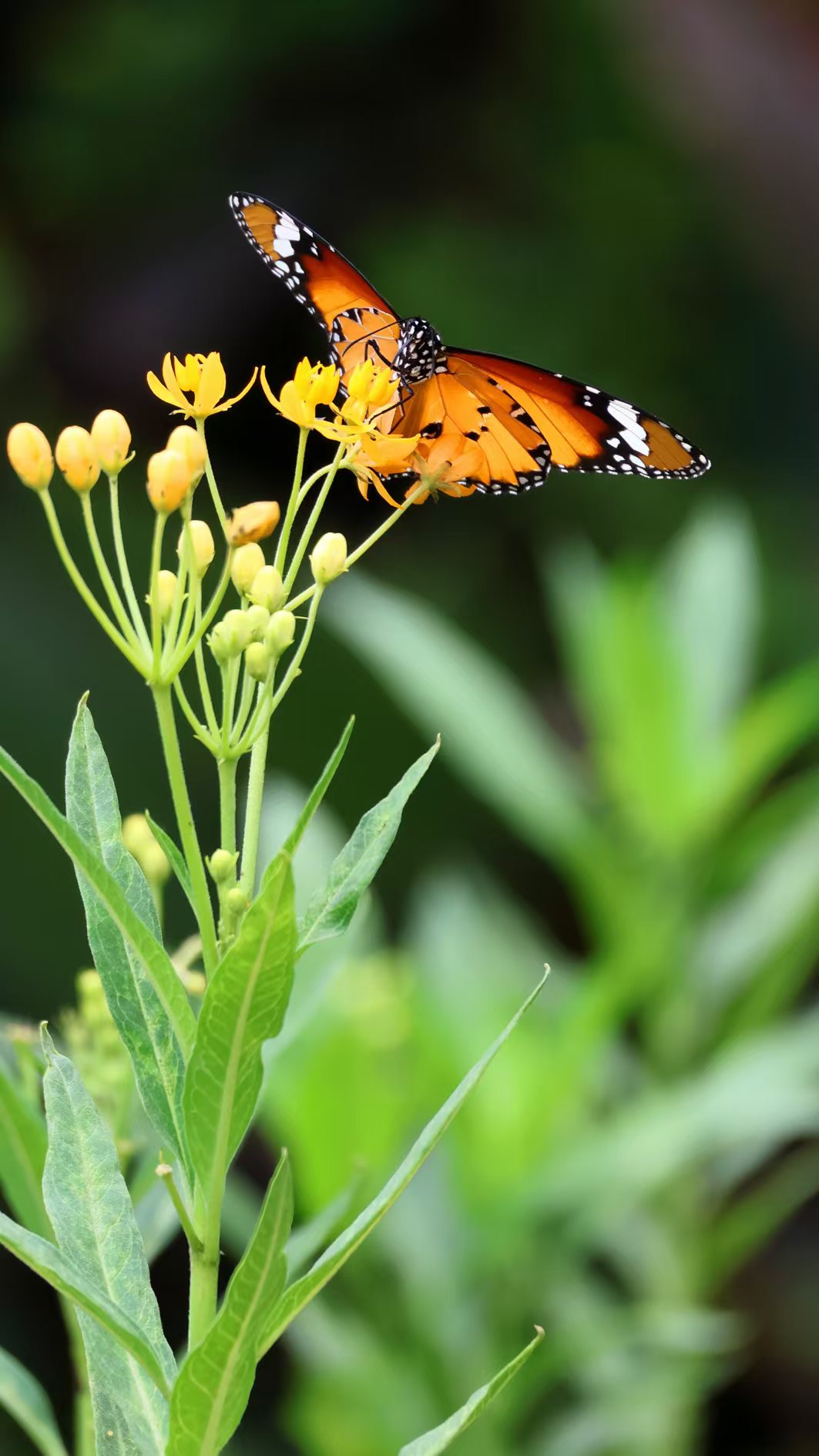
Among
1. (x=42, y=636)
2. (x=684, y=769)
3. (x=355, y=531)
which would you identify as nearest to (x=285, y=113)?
(x=355, y=531)

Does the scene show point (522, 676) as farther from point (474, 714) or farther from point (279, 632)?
point (279, 632)

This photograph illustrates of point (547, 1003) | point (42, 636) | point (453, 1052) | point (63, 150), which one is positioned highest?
point (63, 150)

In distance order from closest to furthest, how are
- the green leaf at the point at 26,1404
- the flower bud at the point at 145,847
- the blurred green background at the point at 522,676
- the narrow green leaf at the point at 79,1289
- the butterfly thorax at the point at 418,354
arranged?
1. the narrow green leaf at the point at 79,1289
2. the green leaf at the point at 26,1404
3. the flower bud at the point at 145,847
4. the butterfly thorax at the point at 418,354
5. the blurred green background at the point at 522,676

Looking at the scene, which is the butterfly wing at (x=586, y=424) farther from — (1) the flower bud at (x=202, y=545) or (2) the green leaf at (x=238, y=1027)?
(2) the green leaf at (x=238, y=1027)

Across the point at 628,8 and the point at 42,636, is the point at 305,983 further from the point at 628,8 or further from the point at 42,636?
the point at 628,8

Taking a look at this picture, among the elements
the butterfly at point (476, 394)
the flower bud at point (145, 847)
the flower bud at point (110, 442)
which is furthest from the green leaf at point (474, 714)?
the flower bud at point (110, 442)

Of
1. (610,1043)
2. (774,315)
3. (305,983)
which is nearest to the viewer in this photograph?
(305,983)

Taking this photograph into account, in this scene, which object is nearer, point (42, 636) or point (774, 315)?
point (42, 636)

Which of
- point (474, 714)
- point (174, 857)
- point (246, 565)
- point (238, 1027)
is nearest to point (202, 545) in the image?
point (246, 565)
